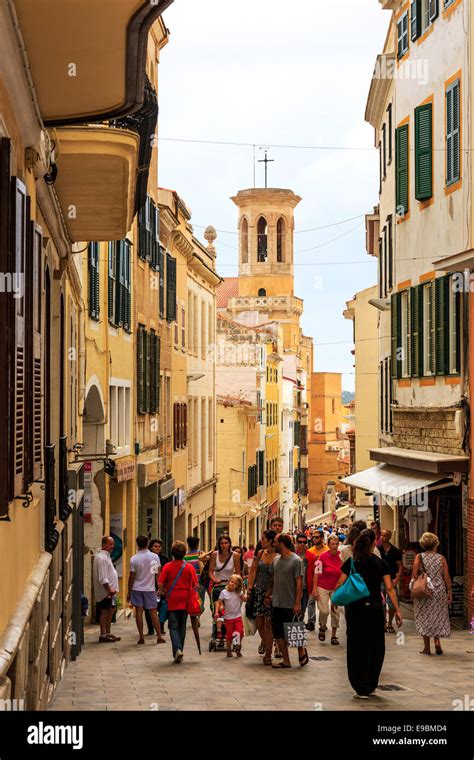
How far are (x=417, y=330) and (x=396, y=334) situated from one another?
2486 mm

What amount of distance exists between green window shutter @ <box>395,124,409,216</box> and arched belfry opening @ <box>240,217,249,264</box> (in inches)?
3965

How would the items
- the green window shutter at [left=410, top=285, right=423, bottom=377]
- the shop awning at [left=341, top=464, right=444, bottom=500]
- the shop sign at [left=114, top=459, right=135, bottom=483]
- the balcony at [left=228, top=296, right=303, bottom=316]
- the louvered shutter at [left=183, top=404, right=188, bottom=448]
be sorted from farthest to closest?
1. the balcony at [left=228, top=296, right=303, bottom=316]
2. the louvered shutter at [left=183, top=404, right=188, bottom=448]
3. the green window shutter at [left=410, top=285, right=423, bottom=377]
4. the shop sign at [left=114, top=459, right=135, bottom=483]
5. the shop awning at [left=341, top=464, right=444, bottom=500]

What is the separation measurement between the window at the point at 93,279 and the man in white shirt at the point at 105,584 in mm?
4040

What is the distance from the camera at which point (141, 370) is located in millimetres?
28297

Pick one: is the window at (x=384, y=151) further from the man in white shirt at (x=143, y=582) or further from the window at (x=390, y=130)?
the man in white shirt at (x=143, y=582)

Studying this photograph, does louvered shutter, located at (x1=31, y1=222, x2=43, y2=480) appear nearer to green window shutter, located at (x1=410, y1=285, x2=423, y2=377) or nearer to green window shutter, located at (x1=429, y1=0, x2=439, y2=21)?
green window shutter, located at (x1=410, y1=285, x2=423, y2=377)

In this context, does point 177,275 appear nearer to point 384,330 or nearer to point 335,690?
point 384,330

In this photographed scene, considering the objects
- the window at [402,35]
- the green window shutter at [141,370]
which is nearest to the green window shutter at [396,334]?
the window at [402,35]

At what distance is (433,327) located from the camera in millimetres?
23281

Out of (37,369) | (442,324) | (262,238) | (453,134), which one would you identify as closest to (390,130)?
(453,134)

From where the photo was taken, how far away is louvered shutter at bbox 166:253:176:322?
3422 centimetres

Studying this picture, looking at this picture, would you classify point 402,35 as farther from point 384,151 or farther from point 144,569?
point 144,569

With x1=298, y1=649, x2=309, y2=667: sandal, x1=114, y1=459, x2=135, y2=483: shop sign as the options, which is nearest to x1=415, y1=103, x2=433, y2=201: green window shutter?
x1=114, y1=459, x2=135, y2=483: shop sign

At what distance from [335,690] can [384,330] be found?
21.7 metres
